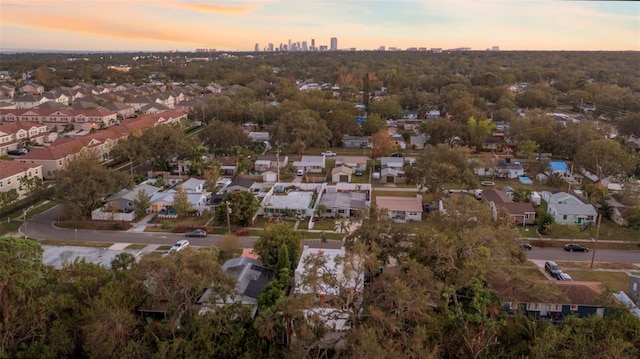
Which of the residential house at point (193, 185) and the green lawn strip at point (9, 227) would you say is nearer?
the green lawn strip at point (9, 227)

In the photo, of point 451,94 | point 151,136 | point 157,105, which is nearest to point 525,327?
point 151,136

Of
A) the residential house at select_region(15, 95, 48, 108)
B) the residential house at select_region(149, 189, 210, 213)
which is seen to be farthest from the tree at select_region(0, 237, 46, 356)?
the residential house at select_region(15, 95, 48, 108)

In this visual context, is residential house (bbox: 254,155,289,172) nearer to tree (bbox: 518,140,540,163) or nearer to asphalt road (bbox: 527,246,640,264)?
tree (bbox: 518,140,540,163)

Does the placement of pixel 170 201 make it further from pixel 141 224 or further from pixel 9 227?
pixel 9 227

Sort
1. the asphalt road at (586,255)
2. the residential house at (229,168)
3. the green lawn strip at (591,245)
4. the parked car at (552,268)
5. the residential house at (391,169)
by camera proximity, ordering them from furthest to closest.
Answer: the residential house at (229,168) < the residential house at (391,169) < the green lawn strip at (591,245) < the asphalt road at (586,255) < the parked car at (552,268)

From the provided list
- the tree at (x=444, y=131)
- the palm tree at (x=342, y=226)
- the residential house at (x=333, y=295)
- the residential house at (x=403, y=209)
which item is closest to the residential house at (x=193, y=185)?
the palm tree at (x=342, y=226)

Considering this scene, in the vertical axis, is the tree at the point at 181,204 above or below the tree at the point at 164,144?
below

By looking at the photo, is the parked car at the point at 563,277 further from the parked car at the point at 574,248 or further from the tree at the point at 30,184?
the tree at the point at 30,184
